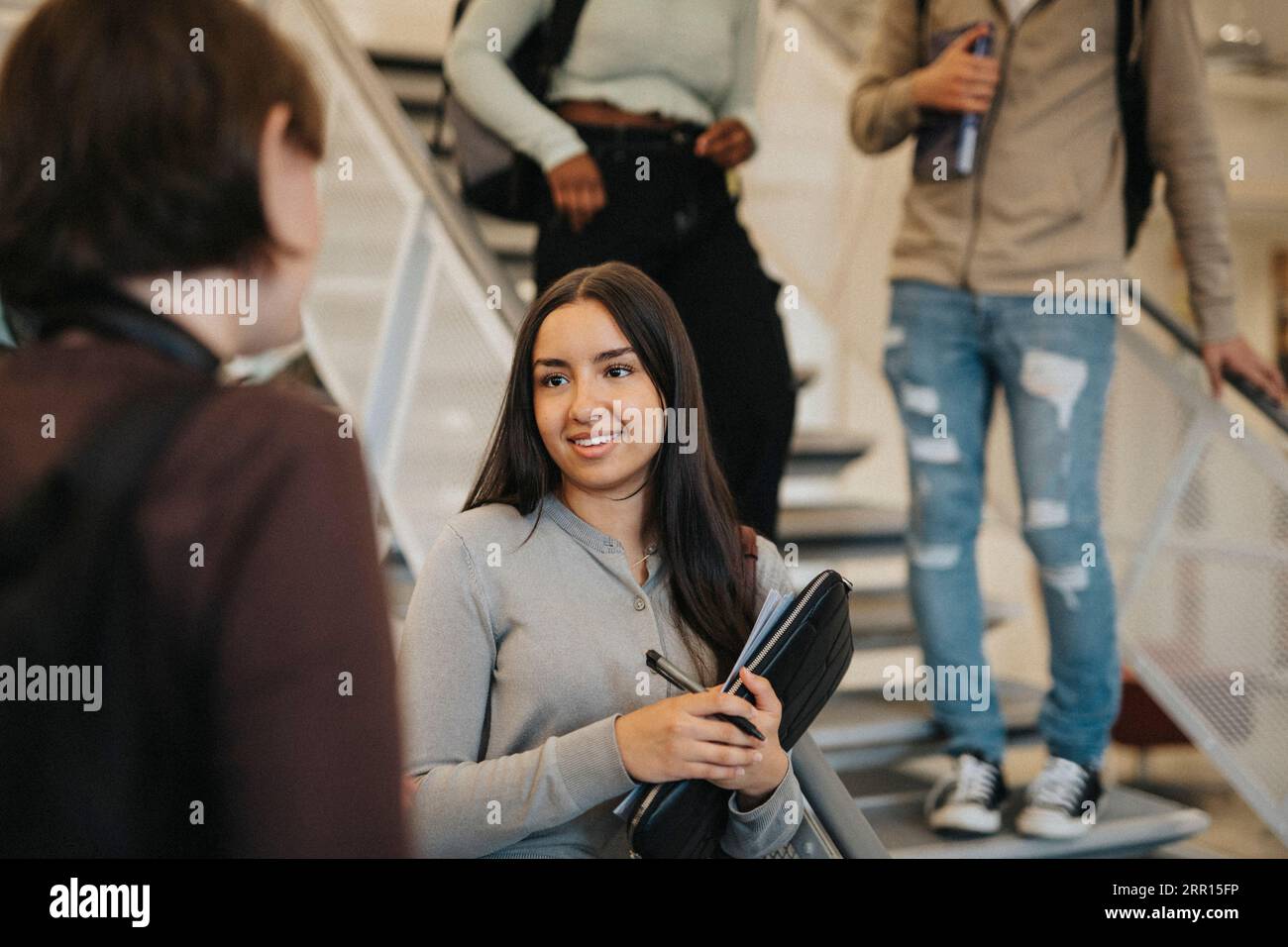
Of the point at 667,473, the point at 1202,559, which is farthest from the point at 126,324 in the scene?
the point at 1202,559

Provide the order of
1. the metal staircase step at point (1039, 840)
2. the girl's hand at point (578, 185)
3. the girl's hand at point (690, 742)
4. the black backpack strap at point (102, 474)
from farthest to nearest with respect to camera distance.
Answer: the metal staircase step at point (1039, 840) → the girl's hand at point (578, 185) → the girl's hand at point (690, 742) → the black backpack strap at point (102, 474)

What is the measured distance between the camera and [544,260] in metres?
1.85

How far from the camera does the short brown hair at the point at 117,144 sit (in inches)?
26.3

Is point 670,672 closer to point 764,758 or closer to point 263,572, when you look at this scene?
point 764,758

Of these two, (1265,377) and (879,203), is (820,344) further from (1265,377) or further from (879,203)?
(1265,377)

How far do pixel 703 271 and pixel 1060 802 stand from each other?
1.09 meters

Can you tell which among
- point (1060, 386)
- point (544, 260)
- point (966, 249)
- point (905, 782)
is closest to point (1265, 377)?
point (1060, 386)

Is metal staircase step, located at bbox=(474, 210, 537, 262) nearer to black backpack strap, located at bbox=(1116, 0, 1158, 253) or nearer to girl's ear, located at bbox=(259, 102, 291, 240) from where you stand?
black backpack strap, located at bbox=(1116, 0, 1158, 253)

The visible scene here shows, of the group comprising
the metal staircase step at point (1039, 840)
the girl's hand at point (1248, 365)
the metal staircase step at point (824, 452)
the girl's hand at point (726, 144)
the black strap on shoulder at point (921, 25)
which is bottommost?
the metal staircase step at point (1039, 840)

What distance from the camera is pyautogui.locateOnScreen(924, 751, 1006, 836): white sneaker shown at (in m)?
1.97

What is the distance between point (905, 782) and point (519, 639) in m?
1.32

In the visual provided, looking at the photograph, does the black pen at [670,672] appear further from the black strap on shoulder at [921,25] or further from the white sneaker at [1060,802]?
the black strap on shoulder at [921,25]

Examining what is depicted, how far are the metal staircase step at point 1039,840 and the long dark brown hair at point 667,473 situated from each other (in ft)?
2.52

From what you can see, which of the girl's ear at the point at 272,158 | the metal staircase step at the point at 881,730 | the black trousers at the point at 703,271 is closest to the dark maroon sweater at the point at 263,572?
the girl's ear at the point at 272,158
